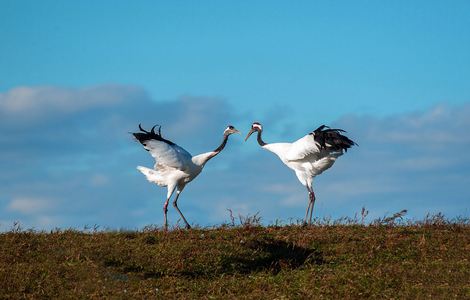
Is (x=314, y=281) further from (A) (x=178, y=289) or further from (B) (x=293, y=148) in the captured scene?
(B) (x=293, y=148)

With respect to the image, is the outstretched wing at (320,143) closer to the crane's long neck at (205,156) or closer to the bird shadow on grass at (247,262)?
the crane's long neck at (205,156)

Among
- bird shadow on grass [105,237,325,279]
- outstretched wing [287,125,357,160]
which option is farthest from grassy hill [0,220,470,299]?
outstretched wing [287,125,357,160]

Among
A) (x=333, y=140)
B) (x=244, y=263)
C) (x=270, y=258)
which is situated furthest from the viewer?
(x=333, y=140)

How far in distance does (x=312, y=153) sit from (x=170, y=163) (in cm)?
386

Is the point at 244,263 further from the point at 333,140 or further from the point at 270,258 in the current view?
the point at 333,140

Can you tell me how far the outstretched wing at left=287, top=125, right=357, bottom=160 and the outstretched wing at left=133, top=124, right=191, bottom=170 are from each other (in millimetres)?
3073

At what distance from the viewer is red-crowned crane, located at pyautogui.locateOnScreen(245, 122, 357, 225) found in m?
20.1

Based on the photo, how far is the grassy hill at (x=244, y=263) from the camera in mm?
13352

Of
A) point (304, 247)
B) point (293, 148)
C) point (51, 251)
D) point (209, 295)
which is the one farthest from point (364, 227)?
point (51, 251)

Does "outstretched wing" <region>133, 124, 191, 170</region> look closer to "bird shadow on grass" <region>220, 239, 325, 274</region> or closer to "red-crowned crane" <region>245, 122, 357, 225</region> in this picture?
"red-crowned crane" <region>245, 122, 357, 225</region>

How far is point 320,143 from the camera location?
2012cm

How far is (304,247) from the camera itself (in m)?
15.8

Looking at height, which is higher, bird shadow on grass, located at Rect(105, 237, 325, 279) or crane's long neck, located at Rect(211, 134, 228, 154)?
crane's long neck, located at Rect(211, 134, 228, 154)

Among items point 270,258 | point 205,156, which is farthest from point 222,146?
point 270,258
